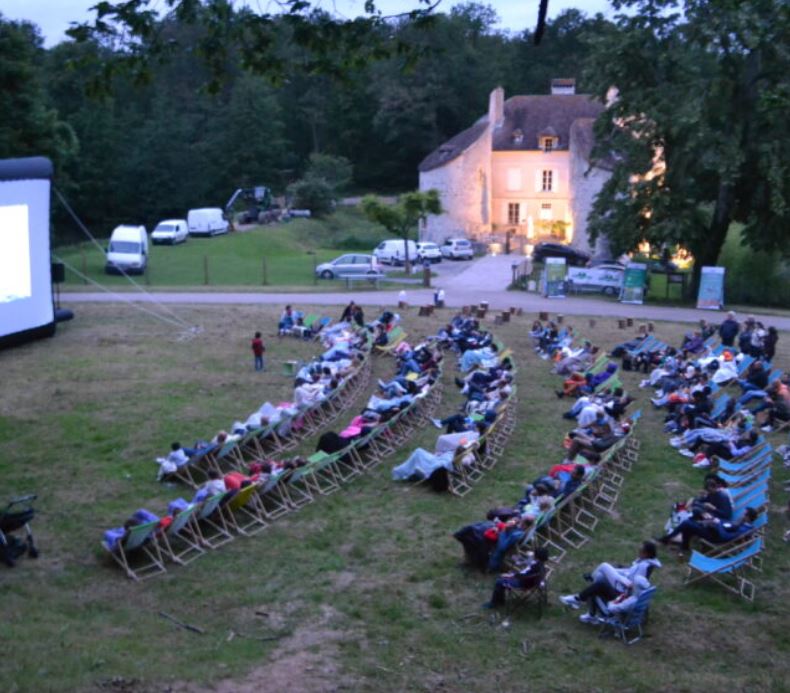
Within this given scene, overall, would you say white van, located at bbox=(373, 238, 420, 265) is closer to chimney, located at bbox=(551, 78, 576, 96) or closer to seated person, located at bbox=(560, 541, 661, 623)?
chimney, located at bbox=(551, 78, 576, 96)

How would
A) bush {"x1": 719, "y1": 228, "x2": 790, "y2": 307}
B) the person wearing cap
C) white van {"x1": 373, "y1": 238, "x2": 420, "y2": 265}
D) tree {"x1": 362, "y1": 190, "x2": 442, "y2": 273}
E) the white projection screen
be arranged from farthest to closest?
white van {"x1": 373, "y1": 238, "x2": 420, "y2": 265} → tree {"x1": 362, "y1": 190, "x2": 442, "y2": 273} → bush {"x1": 719, "y1": 228, "x2": 790, "y2": 307} → the person wearing cap → the white projection screen

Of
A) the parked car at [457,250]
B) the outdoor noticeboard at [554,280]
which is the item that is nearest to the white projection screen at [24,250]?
the outdoor noticeboard at [554,280]

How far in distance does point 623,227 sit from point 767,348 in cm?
1193

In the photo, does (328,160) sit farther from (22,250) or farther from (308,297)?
(22,250)

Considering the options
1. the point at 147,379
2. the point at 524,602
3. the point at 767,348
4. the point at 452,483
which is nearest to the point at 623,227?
the point at 767,348

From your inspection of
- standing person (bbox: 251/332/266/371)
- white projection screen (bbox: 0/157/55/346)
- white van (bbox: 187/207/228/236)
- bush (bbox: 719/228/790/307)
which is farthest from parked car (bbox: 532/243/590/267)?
white projection screen (bbox: 0/157/55/346)

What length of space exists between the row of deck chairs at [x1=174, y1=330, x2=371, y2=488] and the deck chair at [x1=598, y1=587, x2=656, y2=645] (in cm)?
569

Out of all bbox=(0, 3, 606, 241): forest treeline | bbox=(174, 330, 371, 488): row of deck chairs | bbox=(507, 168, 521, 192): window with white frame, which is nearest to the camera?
bbox=(174, 330, 371, 488): row of deck chairs

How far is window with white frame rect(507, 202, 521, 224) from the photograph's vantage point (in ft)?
160

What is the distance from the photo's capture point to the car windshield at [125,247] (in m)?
34.3

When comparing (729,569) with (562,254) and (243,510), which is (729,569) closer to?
(243,510)

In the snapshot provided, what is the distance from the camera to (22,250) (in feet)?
67.4

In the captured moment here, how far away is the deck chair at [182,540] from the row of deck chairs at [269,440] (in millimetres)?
1794

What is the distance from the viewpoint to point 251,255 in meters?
41.1
